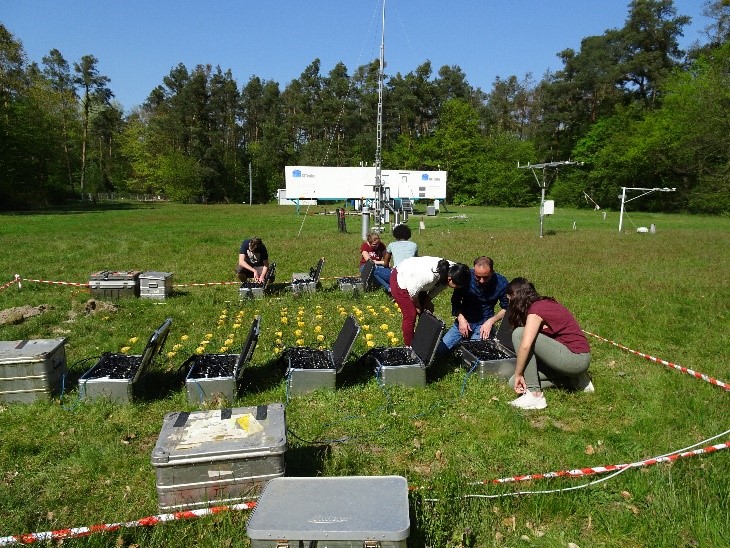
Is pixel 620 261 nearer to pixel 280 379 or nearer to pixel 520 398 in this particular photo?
pixel 520 398

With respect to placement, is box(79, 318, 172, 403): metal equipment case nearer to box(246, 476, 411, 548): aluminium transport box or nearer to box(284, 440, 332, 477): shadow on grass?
box(284, 440, 332, 477): shadow on grass

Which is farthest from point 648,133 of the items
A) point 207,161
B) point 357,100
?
point 207,161

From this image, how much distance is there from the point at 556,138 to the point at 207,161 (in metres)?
45.4

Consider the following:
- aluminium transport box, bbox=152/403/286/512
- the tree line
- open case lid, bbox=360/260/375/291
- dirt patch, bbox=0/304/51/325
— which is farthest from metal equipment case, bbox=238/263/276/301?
the tree line

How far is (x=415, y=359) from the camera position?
19.9 feet

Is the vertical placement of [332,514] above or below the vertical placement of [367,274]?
below

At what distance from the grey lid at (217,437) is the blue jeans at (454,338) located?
320cm

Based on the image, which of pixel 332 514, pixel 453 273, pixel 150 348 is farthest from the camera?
pixel 453 273

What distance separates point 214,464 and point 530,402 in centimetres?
339

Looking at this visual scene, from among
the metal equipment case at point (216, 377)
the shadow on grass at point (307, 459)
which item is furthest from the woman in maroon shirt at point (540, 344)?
the metal equipment case at point (216, 377)

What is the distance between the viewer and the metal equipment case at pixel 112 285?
10195 millimetres

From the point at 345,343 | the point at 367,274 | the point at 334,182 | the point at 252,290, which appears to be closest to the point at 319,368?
the point at 345,343

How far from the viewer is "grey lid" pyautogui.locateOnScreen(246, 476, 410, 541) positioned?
2.68 metres

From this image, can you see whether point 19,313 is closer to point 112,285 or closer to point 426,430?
point 112,285
